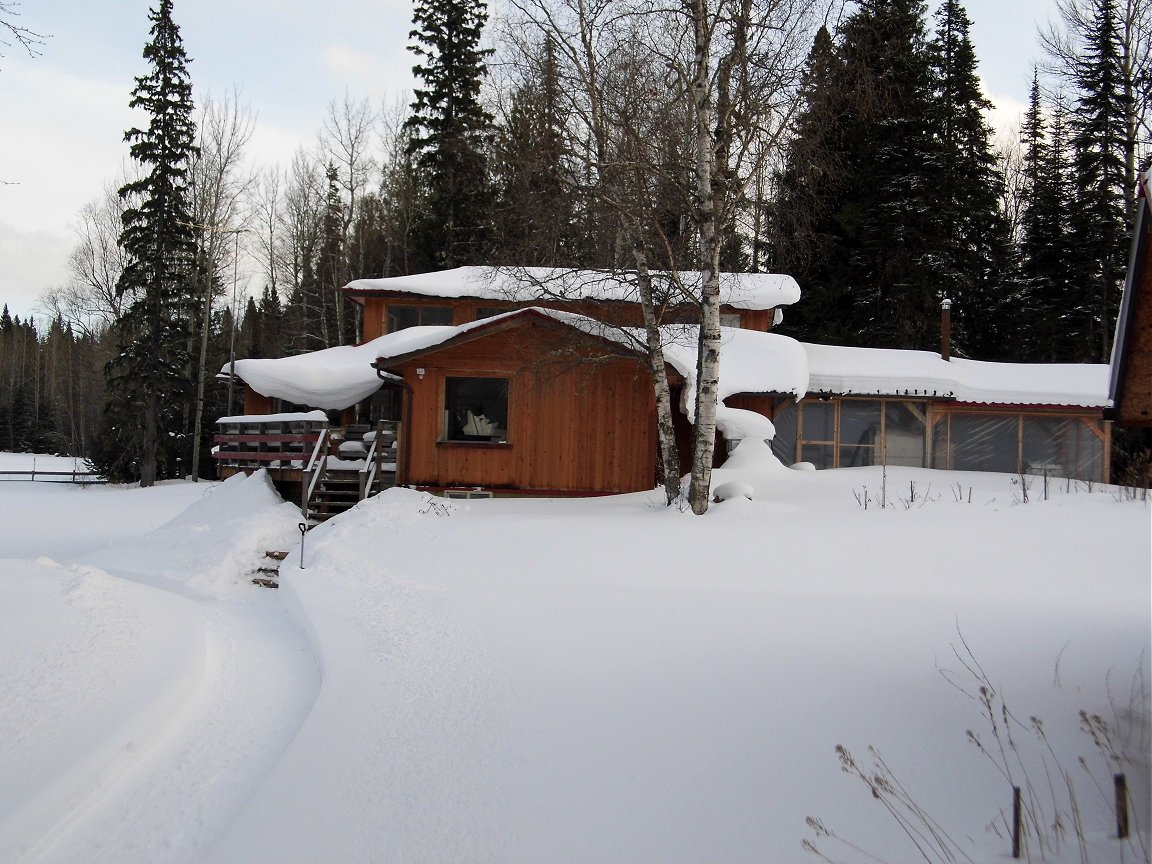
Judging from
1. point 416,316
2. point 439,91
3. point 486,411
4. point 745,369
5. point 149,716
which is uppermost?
point 439,91

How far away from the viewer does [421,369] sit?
14977 mm

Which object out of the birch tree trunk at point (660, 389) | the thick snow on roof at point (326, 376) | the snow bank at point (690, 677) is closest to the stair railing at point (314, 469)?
the thick snow on roof at point (326, 376)

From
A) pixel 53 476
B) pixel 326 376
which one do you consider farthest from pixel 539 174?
pixel 53 476

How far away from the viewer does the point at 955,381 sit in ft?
57.8

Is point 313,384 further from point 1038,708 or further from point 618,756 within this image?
point 1038,708

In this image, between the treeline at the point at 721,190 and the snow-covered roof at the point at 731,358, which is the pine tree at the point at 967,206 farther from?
the snow-covered roof at the point at 731,358

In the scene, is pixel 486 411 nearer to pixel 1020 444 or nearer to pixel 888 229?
pixel 1020 444

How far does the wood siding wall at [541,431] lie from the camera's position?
49.0 ft

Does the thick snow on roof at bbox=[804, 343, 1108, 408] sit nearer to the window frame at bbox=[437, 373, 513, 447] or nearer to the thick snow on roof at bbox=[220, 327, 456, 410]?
the window frame at bbox=[437, 373, 513, 447]

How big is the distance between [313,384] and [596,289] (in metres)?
6.95

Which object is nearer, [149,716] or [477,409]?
[149,716]

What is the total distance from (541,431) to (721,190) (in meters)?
5.82

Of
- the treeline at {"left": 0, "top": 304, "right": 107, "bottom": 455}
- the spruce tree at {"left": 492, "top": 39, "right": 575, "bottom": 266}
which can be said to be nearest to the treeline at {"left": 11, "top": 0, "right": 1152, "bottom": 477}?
the spruce tree at {"left": 492, "top": 39, "right": 575, "bottom": 266}

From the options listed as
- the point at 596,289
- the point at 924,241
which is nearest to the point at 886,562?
the point at 596,289
